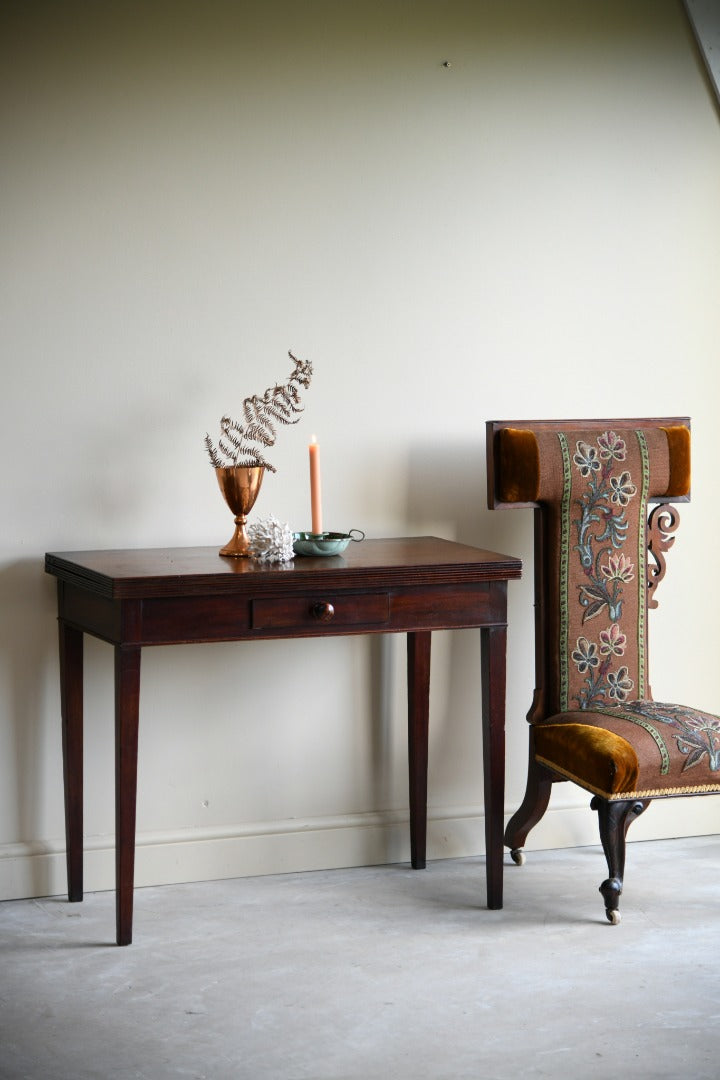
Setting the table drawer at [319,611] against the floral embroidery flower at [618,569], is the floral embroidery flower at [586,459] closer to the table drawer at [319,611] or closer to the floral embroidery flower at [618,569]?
the floral embroidery flower at [618,569]

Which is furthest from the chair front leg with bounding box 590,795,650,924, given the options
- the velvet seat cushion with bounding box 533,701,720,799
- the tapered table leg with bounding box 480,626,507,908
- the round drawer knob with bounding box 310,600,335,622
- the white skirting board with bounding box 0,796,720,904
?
the round drawer knob with bounding box 310,600,335,622

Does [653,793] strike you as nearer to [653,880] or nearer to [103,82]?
[653,880]

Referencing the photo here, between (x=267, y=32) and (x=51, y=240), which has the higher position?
(x=267, y=32)

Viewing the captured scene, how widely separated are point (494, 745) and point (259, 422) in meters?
0.95

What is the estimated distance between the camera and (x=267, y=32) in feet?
10.6

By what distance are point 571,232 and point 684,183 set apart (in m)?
0.36

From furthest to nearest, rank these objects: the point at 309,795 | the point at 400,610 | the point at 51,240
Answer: the point at 309,795 → the point at 51,240 → the point at 400,610

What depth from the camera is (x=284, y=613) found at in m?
2.82

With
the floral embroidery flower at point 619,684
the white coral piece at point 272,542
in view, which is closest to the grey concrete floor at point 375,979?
the floral embroidery flower at point 619,684

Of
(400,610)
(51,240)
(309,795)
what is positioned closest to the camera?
(400,610)

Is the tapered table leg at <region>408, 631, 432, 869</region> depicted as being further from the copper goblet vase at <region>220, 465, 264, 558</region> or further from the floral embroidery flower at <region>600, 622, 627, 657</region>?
the copper goblet vase at <region>220, 465, 264, 558</region>

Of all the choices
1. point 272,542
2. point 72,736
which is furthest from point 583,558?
point 72,736

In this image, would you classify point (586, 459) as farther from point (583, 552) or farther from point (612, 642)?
point (612, 642)

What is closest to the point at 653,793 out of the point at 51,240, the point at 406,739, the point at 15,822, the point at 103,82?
the point at 406,739
